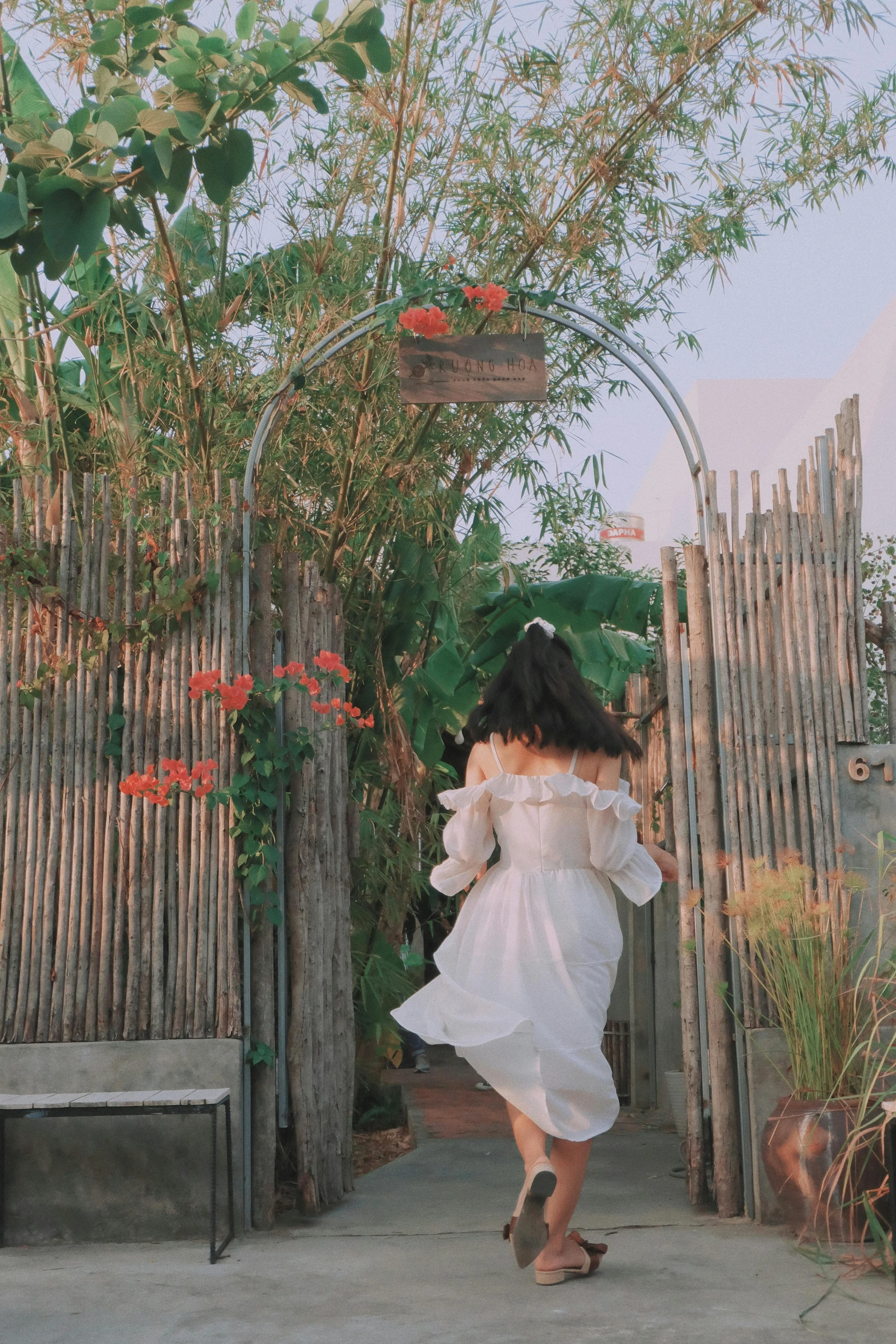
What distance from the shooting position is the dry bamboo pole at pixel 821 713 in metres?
4.10

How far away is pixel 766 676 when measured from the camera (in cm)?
421

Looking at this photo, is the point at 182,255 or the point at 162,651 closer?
the point at 162,651

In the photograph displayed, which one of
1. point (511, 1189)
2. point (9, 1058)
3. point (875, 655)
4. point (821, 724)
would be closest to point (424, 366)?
point (821, 724)

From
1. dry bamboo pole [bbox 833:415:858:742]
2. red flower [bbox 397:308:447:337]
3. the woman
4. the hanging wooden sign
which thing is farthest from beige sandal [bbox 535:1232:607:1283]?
red flower [bbox 397:308:447:337]

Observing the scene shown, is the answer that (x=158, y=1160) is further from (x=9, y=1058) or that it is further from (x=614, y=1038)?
(x=614, y=1038)

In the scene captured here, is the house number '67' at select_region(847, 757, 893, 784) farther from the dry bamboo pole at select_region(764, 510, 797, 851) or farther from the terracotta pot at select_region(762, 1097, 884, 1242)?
the terracotta pot at select_region(762, 1097, 884, 1242)

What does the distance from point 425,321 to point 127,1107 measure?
8.71ft

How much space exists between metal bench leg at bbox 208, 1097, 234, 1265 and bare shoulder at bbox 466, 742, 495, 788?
1194 mm

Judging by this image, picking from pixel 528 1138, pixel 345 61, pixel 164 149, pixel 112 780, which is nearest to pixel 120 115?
pixel 164 149

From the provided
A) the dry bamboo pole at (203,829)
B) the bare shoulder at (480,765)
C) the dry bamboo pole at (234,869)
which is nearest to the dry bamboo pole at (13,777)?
the dry bamboo pole at (203,829)

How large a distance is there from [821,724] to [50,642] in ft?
8.31

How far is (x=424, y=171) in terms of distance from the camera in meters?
5.11

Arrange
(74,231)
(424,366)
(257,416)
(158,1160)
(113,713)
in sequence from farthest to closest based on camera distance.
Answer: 1. (257,416)
2. (424,366)
3. (113,713)
4. (158,1160)
5. (74,231)

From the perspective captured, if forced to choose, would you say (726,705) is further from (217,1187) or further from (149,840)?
(217,1187)
